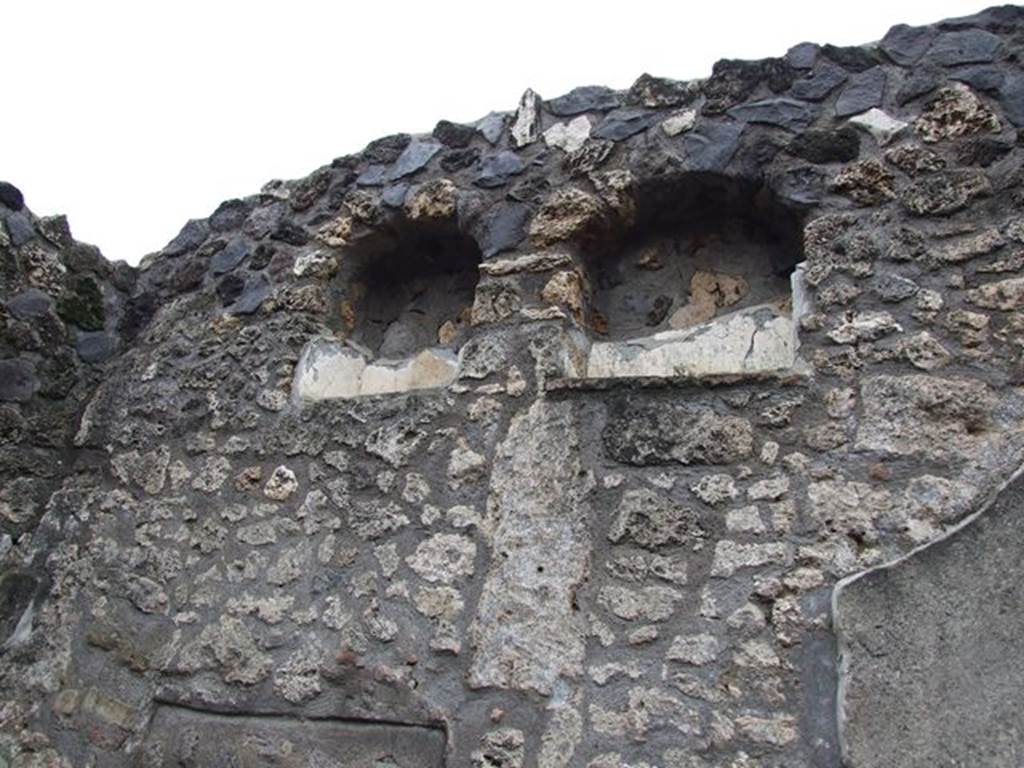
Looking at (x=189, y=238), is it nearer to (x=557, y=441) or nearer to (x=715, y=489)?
(x=557, y=441)

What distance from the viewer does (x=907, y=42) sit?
2.71 m

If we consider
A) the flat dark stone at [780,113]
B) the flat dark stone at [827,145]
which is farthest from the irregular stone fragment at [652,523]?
the flat dark stone at [780,113]

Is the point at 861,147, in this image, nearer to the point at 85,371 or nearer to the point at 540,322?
the point at 540,322

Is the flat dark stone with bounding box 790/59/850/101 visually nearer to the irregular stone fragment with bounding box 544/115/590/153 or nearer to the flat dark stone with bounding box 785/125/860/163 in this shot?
the flat dark stone with bounding box 785/125/860/163

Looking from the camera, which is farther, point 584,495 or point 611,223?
point 611,223

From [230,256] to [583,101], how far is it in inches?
59.0

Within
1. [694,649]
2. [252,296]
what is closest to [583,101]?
[252,296]

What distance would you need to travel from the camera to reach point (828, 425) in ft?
7.52

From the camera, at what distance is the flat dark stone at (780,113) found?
107 inches

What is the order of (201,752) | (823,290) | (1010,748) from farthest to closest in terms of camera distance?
(201,752) < (823,290) < (1010,748)

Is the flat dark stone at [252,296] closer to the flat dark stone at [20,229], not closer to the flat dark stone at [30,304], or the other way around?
the flat dark stone at [30,304]

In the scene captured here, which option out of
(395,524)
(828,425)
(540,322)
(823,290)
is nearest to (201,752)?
(395,524)

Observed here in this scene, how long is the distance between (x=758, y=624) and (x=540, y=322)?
3.63 feet

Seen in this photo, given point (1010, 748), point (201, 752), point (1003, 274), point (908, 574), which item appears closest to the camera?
point (1010, 748)
